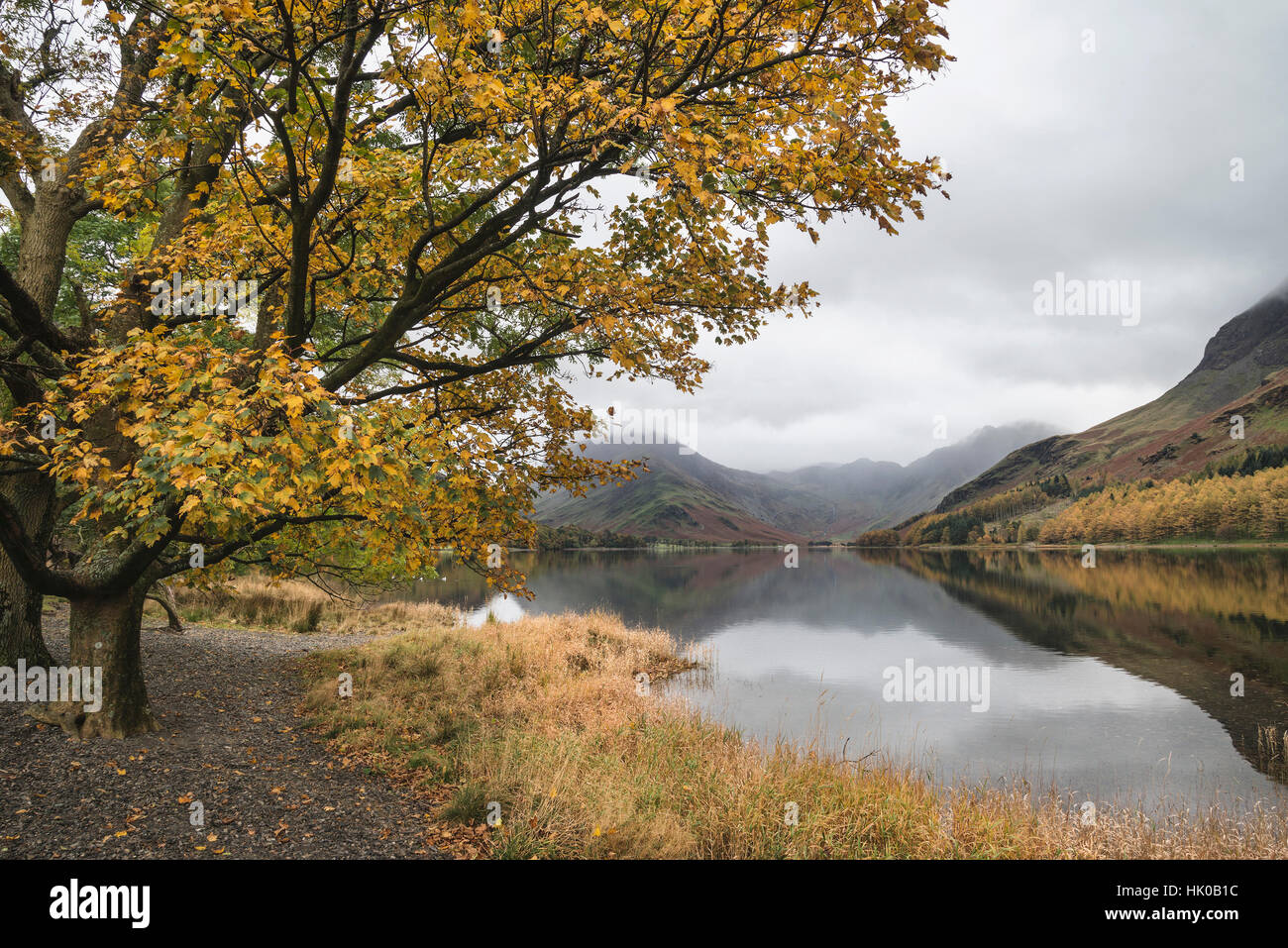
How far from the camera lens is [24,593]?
33.8 feet

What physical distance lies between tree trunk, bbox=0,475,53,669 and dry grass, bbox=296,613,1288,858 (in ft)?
14.9

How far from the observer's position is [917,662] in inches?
1196

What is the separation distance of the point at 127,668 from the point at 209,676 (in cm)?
477

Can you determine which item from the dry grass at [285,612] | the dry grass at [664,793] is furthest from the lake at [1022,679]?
the dry grass at [285,612]

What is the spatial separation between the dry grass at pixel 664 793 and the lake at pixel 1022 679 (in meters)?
2.44

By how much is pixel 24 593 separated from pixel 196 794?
6045 mm

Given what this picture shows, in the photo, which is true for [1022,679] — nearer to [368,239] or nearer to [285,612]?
[368,239]

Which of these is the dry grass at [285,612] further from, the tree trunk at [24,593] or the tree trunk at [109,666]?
the tree trunk at [109,666]

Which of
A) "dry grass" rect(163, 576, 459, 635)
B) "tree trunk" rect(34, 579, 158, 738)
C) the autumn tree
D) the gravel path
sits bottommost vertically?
"dry grass" rect(163, 576, 459, 635)

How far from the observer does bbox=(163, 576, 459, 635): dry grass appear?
2523 cm

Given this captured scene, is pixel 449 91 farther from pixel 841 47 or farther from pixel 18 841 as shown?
pixel 18 841

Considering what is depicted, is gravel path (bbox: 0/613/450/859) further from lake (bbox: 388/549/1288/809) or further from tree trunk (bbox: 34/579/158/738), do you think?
lake (bbox: 388/549/1288/809)

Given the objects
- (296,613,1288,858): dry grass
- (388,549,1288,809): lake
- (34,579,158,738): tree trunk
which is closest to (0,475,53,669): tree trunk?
(34,579,158,738): tree trunk
